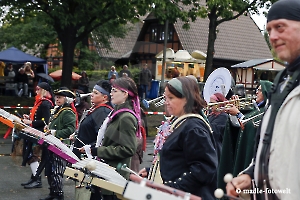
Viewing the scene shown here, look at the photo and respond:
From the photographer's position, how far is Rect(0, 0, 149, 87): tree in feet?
59.0

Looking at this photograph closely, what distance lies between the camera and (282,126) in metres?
2.26

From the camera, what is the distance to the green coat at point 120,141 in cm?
510

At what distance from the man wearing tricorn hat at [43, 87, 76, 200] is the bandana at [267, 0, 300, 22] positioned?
544cm

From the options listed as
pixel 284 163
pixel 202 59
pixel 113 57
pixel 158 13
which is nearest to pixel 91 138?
pixel 284 163

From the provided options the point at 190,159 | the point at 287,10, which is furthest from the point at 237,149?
the point at 287,10

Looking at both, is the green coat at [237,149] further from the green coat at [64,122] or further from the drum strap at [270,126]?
the green coat at [64,122]

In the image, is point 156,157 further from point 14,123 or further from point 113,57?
point 113,57

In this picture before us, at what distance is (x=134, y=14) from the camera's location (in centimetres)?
1905

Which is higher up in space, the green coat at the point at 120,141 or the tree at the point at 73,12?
the tree at the point at 73,12

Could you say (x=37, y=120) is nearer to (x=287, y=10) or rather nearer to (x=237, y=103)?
(x=237, y=103)

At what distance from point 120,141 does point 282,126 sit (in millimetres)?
3002

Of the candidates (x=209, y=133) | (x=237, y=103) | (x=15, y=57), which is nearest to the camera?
(x=209, y=133)

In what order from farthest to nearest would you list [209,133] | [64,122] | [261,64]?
[261,64]
[64,122]
[209,133]

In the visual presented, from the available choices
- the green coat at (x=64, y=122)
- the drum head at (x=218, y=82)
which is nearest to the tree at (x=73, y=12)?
the green coat at (x=64, y=122)
